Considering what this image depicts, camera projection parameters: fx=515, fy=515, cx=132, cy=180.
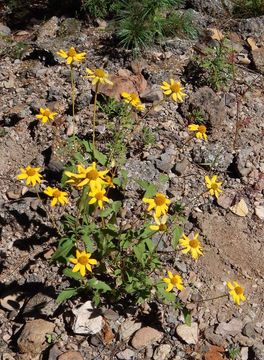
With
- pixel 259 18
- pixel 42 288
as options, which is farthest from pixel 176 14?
pixel 42 288

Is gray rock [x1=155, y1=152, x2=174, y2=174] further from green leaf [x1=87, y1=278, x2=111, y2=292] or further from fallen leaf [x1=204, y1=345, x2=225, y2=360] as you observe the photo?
fallen leaf [x1=204, y1=345, x2=225, y2=360]

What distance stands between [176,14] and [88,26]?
0.92m

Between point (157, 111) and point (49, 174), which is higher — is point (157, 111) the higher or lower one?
the higher one

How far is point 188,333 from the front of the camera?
11.1ft

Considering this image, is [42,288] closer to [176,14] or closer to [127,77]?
[127,77]

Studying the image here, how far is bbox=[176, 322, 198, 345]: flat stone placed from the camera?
11.0 ft

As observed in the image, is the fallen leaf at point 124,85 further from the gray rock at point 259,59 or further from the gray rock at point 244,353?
the gray rock at point 244,353

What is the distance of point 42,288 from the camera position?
11.6ft

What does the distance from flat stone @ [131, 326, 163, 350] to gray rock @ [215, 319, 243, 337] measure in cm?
40

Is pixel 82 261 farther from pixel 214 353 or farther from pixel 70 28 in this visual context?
pixel 70 28

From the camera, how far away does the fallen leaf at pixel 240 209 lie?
13.1 feet

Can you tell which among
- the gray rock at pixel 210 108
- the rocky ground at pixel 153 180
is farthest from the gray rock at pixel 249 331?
the gray rock at pixel 210 108

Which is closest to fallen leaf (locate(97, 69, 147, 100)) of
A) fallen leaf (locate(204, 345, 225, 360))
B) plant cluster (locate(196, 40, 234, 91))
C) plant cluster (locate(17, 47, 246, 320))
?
plant cluster (locate(196, 40, 234, 91))

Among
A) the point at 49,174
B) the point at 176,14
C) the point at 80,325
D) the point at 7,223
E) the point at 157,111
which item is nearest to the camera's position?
the point at 80,325
